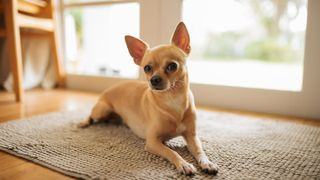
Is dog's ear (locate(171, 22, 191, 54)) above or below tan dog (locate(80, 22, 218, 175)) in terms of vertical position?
above

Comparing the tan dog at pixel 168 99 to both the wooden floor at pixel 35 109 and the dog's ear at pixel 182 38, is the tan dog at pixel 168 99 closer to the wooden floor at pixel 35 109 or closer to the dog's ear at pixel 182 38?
the dog's ear at pixel 182 38

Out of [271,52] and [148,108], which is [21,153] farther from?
[271,52]

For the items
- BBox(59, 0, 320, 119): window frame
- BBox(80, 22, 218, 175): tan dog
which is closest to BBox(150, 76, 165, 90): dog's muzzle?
BBox(80, 22, 218, 175): tan dog

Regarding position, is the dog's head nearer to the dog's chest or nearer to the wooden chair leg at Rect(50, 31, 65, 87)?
the dog's chest

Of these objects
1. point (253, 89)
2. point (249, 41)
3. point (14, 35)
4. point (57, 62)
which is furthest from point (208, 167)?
point (249, 41)

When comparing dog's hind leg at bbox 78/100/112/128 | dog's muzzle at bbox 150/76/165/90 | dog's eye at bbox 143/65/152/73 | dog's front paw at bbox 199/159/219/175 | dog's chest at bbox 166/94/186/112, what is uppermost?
dog's eye at bbox 143/65/152/73

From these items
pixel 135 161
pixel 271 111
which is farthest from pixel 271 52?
pixel 135 161

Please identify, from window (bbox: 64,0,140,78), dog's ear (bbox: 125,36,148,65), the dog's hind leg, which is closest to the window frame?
window (bbox: 64,0,140,78)

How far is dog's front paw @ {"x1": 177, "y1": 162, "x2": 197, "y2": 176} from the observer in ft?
3.10

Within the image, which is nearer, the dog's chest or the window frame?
the dog's chest

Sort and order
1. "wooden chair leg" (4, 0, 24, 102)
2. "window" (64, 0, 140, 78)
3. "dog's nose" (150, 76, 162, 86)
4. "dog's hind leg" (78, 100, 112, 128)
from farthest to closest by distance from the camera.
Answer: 1. "window" (64, 0, 140, 78)
2. "wooden chair leg" (4, 0, 24, 102)
3. "dog's hind leg" (78, 100, 112, 128)
4. "dog's nose" (150, 76, 162, 86)

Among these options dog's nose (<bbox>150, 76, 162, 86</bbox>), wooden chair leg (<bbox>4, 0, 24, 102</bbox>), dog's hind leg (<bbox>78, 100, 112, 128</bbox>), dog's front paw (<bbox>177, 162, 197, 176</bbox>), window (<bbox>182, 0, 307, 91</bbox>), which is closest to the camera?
dog's front paw (<bbox>177, 162, 197, 176</bbox>)

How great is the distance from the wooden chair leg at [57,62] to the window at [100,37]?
0.35 ft

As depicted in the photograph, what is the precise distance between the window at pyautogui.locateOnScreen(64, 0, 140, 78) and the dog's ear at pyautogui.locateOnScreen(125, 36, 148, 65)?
117 centimetres
